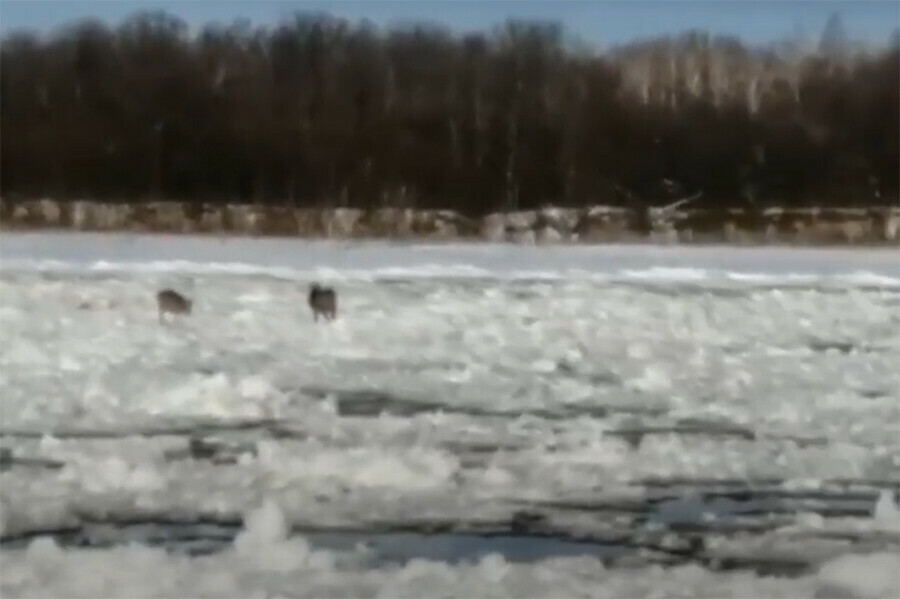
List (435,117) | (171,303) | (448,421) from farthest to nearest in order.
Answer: (171,303)
(435,117)
(448,421)

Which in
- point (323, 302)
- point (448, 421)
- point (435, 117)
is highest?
point (435, 117)

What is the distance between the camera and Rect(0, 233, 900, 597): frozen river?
212 cm

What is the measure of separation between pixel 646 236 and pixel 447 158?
0.58 m

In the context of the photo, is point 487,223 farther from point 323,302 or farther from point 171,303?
point 171,303

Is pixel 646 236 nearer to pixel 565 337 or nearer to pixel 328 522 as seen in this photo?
pixel 565 337

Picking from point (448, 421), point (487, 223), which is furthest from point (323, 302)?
point (448, 421)

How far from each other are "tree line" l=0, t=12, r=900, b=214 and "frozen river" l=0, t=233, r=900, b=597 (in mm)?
229

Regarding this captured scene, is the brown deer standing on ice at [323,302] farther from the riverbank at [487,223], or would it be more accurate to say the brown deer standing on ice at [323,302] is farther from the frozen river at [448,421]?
the riverbank at [487,223]

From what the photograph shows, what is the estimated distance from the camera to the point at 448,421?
3.00 meters

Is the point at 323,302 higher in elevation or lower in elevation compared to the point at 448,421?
higher

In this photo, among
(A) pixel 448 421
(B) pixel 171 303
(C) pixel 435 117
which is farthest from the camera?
(B) pixel 171 303

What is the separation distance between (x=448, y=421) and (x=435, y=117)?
81cm

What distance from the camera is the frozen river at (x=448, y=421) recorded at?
2.12m

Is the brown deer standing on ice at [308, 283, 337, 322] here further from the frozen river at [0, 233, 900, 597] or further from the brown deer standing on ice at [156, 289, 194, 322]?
the brown deer standing on ice at [156, 289, 194, 322]
